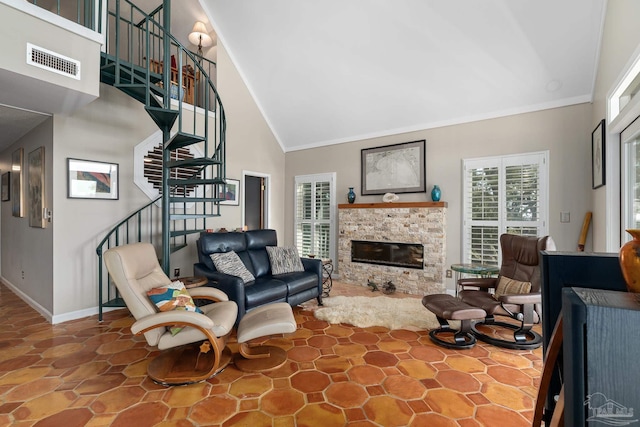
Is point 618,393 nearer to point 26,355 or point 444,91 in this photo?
point 26,355

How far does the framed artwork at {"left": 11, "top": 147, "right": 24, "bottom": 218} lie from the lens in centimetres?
454

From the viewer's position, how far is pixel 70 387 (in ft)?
7.53

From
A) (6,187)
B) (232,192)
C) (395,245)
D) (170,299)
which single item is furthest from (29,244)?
(395,245)

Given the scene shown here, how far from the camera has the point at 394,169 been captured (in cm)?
540

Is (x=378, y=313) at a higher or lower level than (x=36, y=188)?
lower

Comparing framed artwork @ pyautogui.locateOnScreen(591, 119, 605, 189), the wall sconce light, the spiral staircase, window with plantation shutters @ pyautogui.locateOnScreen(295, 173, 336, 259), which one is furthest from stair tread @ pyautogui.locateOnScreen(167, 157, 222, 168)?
framed artwork @ pyautogui.locateOnScreen(591, 119, 605, 189)

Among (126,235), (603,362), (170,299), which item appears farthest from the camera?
(126,235)

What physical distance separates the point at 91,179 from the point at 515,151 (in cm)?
574

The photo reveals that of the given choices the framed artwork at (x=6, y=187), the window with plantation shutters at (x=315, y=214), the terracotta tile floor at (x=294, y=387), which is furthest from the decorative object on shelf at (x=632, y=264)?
the framed artwork at (x=6, y=187)

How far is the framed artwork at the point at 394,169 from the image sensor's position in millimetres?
5152

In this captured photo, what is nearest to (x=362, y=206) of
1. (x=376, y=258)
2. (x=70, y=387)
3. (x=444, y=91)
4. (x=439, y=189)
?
(x=376, y=258)

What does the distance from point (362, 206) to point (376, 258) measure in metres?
0.96

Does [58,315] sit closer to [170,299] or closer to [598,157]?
[170,299]

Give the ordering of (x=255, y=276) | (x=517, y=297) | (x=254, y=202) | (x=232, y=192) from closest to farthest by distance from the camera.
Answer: (x=517, y=297), (x=255, y=276), (x=232, y=192), (x=254, y=202)
